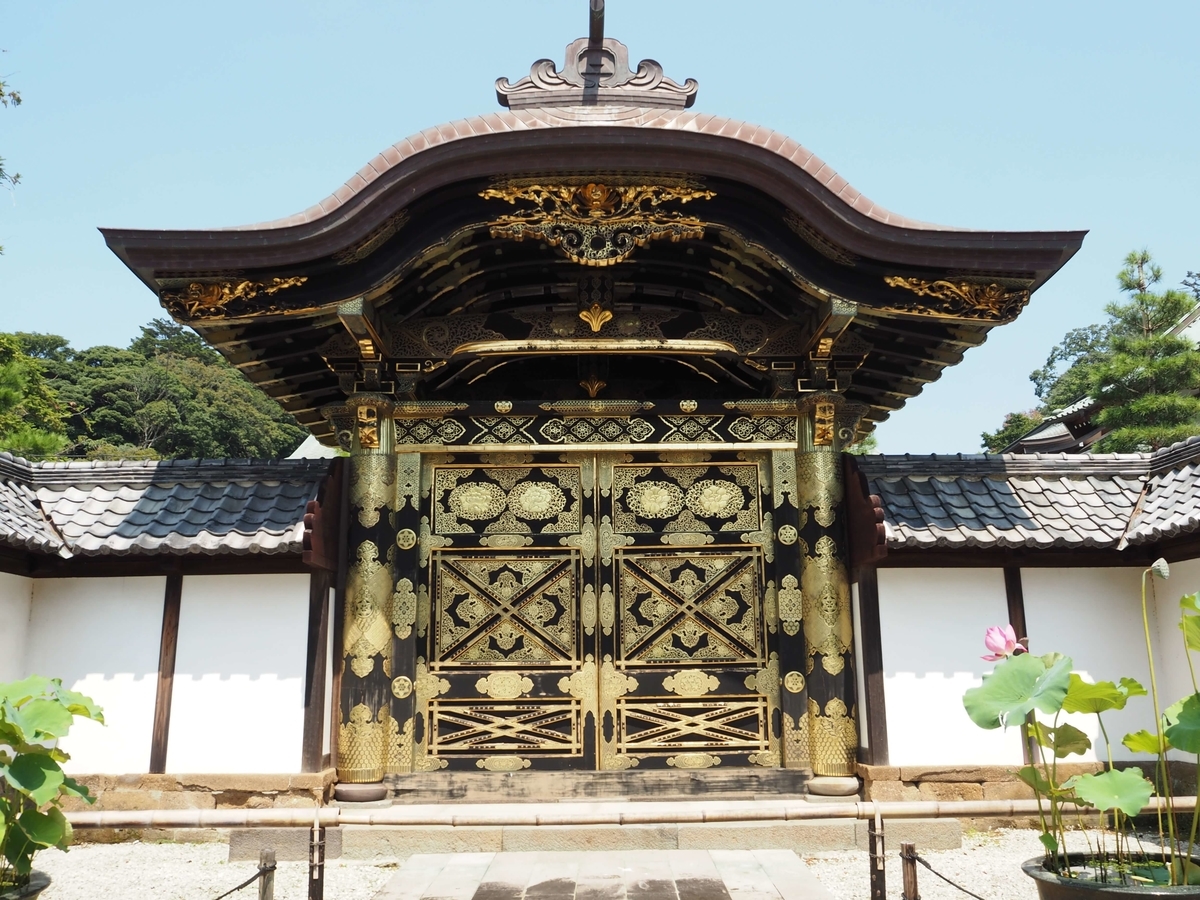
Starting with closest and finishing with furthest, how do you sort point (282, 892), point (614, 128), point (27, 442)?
point (282, 892)
point (614, 128)
point (27, 442)

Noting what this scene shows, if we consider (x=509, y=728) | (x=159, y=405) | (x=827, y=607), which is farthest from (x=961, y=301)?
(x=159, y=405)

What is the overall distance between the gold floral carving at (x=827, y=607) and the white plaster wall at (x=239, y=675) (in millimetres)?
4220

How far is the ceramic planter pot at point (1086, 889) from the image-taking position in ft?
13.3

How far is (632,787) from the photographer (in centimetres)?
788

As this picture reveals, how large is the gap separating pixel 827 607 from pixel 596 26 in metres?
5.48

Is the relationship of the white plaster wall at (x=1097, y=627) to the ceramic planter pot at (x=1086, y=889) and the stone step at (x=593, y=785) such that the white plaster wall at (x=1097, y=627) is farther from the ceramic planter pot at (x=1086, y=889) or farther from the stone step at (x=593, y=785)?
the ceramic planter pot at (x=1086, y=889)

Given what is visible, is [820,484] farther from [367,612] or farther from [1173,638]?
[367,612]

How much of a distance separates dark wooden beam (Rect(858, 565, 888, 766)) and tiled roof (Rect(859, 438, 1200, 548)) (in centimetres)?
55

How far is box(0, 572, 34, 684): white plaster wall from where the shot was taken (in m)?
7.45

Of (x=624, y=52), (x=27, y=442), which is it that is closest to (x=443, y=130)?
(x=624, y=52)

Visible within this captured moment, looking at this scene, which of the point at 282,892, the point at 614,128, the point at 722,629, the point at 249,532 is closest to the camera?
the point at 282,892

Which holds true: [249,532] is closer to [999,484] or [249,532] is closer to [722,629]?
[722,629]

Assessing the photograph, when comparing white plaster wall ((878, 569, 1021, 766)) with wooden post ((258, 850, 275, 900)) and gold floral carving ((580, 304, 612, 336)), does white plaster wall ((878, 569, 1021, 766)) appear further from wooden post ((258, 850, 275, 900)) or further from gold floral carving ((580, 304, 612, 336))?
wooden post ((258, 850, 275, 900))

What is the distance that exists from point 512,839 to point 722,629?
2.55m
